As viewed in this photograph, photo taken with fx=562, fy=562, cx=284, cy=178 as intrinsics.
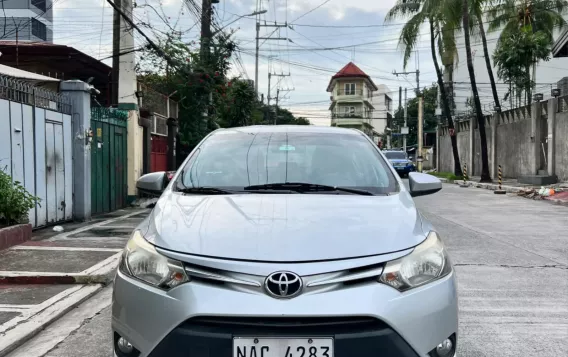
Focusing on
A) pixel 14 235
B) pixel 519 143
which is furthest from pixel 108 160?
pixel 519 143

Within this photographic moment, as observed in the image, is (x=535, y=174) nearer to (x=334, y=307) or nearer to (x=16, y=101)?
(x=16, y=101)

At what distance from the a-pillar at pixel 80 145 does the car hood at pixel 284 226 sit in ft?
27.5

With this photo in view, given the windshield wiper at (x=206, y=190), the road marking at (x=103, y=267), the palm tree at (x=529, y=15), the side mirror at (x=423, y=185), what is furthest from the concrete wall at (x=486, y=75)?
the windshield wiper at (x=206, y=190)

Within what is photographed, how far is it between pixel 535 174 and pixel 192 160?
2350 cm

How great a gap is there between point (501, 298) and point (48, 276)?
4665mm

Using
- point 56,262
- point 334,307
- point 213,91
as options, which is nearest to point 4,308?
point 56,262

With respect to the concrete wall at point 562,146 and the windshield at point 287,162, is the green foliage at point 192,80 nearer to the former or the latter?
the concrete wall at point 562,146

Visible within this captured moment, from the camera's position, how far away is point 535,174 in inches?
963

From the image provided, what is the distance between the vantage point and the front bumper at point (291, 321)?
2.39 m

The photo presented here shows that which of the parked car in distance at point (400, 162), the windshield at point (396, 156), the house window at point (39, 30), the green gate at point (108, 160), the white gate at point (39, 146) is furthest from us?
→ the house window at point (39, 30)

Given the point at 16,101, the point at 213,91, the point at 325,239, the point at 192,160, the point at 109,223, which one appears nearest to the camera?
the point at 325,239

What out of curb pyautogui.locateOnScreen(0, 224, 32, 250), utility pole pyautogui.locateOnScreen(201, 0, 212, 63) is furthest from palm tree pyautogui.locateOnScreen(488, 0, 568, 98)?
curb pyautogui.locateOnScreen(0, 224, 32, 250)

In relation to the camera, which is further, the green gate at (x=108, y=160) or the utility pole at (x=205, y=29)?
the utility pole at (x=205, y=29)

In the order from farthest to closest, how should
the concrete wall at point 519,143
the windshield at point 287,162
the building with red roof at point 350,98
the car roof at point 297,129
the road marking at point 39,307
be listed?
the building with red roof at point 350,98
the concrete wall at point 519,143
the road marking at point 39,307
the car roof at point 297,129
the windshield at point 287,162
